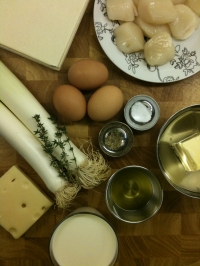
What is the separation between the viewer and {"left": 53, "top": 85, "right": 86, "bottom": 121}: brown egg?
36.4 inches

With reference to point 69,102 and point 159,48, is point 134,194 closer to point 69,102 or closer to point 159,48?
point 69,102

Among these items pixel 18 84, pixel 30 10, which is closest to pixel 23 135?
pixel 18 84

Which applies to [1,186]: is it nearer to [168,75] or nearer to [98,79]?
[98,79]

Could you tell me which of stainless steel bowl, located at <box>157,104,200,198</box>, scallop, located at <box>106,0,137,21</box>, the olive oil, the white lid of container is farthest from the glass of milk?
scallop, located at <box>106,0,137,21</box>

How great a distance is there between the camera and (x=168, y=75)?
3.21 ft

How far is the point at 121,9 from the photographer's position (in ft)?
3.09

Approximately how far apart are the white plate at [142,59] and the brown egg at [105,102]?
92 mm

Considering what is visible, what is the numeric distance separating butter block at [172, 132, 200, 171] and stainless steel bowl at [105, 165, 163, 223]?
0.39ft

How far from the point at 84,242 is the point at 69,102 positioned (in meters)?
0.45

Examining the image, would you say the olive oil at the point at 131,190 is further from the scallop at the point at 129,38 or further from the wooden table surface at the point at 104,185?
the scallop at the point at 129,38

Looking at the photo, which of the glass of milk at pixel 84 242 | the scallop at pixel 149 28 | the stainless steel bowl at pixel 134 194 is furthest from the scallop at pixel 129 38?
the glass of milk at pixel 84 242

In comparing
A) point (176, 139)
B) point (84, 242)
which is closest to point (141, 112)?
point (176, 139)

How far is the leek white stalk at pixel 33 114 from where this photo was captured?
962 millimetres

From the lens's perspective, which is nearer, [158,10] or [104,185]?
[158,10]
